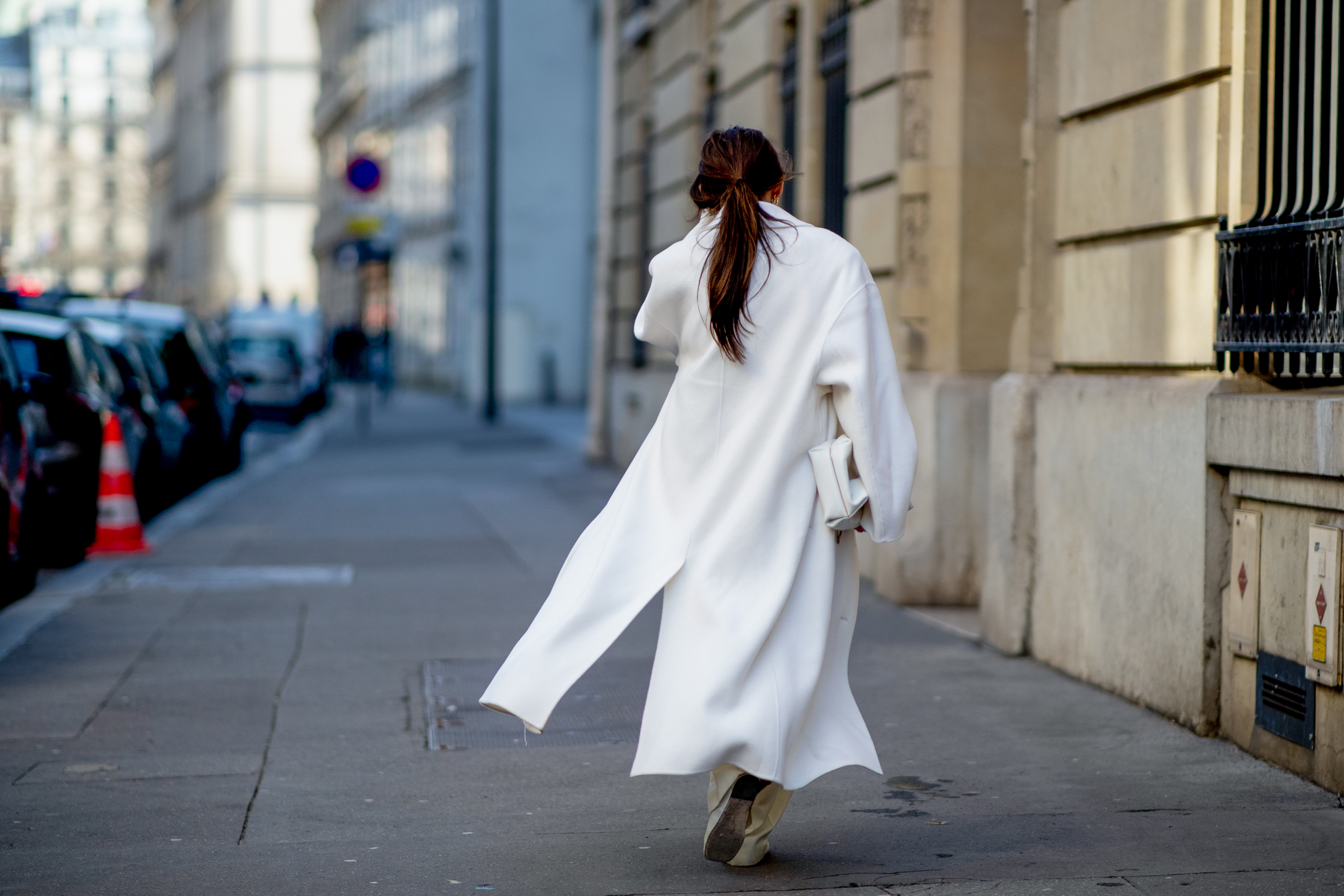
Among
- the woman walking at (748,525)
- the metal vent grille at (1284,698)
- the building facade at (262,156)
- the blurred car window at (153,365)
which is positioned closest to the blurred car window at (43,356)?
the blurred car window at (153,365)

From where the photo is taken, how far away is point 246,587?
10016 millimetres

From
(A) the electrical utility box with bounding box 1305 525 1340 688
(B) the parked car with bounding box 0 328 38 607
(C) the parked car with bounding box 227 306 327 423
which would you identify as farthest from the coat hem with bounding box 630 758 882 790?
(C) the parked car with bounding box 227 306 327 423

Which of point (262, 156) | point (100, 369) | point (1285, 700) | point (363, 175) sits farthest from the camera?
point (262, 156)

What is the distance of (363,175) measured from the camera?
2731 centimetres

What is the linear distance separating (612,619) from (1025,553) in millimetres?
3417

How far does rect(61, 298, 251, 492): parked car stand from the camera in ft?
54.8

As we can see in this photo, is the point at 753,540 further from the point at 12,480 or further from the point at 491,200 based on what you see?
the point at 491,200

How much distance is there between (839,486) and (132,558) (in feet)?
26.9

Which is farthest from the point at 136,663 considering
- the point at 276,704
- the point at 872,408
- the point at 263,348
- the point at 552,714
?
the point at 263,348

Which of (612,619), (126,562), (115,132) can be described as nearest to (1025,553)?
(612,619)

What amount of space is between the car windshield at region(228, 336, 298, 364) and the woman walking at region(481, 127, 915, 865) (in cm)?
2522

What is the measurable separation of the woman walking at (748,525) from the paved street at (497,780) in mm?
377

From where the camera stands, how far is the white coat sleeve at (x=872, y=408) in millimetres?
4297

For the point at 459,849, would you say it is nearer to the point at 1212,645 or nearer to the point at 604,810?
the point at 604,810
